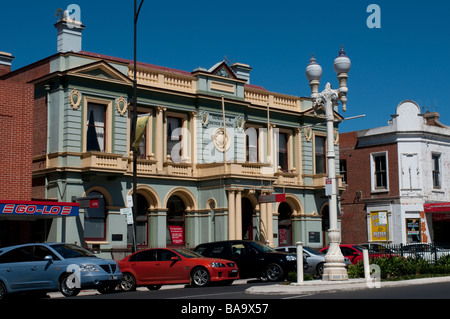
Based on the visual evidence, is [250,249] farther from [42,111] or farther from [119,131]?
[42,111]

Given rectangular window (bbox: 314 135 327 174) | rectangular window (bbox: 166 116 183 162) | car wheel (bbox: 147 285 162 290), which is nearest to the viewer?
car wheel (bbox: 147 285 162 290)

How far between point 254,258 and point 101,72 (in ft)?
40.0

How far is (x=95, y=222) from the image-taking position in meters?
32.0

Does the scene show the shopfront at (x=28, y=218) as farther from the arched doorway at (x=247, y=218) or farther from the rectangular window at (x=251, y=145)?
the rectangular window at (x=251, y=145)

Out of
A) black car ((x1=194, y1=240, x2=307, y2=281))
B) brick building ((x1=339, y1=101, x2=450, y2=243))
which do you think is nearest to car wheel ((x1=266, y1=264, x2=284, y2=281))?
black car ((x1=194, y1=240, x2=307, y2=281))

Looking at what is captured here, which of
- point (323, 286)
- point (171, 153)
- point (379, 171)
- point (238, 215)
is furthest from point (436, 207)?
point (323, 286)

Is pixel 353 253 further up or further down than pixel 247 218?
further down

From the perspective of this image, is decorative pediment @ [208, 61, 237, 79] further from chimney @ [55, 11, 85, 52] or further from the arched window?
the arched window

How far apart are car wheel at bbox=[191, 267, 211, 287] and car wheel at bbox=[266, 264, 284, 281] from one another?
356 cm

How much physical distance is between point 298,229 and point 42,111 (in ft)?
54.1

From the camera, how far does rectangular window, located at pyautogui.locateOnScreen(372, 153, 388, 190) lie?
4616 cm

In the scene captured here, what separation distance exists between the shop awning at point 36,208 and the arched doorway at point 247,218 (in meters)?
12.1

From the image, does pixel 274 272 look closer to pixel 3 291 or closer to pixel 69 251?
pixel 69 251
